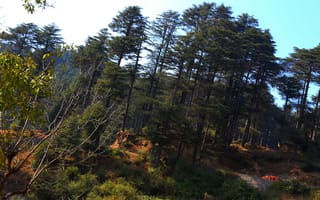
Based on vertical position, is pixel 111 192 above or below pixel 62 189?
above

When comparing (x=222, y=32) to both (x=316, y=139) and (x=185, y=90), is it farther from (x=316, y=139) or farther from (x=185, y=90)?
(x=316, y=139)

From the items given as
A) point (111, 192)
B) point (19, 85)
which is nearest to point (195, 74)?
point (111, 192)

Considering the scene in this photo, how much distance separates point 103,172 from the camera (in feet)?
63.4

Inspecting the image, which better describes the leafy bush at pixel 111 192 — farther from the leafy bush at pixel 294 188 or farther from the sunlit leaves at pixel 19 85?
the sunlit leaves at pixel 19 85

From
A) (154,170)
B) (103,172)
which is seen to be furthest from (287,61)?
(103,172)

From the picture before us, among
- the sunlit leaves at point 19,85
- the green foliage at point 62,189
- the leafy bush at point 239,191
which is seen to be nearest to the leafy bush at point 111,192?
the green foliage at point 62,189

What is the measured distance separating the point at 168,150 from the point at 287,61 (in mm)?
18492

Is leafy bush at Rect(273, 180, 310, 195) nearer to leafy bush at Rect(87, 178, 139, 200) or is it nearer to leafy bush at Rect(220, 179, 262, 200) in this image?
leafy bush at Rect(220, 179, 262, 200)

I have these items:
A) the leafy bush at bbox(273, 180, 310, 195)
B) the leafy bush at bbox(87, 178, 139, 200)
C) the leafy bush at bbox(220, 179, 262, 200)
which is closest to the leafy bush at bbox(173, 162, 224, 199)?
the leafy bush at bbox(220, 179, 262, 200)

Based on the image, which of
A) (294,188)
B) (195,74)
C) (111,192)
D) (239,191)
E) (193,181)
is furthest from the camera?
(195,74)

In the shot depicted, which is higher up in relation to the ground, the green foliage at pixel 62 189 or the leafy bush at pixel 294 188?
the leafy bush at pixel 294 188

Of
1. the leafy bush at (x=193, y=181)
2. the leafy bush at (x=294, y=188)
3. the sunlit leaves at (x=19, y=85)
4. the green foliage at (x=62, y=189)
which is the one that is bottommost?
the green foliage at (x=62, y=189)

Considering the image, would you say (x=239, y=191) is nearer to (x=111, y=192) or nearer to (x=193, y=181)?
(x=193, y=181)

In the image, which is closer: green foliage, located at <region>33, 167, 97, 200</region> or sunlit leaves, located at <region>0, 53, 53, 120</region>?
sunlit leaves, located at <region>0, 53, 53, 120</region>
